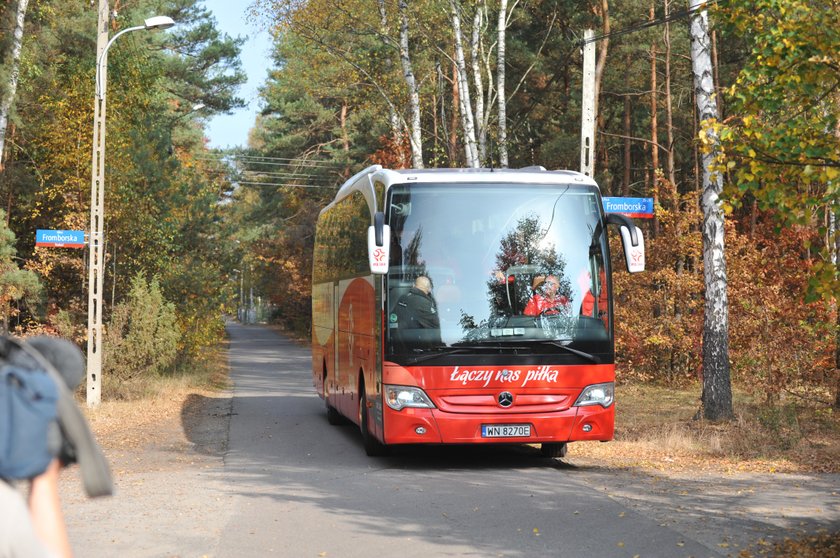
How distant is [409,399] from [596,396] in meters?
2.08

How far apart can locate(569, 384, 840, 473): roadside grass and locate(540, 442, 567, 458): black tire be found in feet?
1.49

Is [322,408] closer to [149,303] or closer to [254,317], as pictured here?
[149,303]

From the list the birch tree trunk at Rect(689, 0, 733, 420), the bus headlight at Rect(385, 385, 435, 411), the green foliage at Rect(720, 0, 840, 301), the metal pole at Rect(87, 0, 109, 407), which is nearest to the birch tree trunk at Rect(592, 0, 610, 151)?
the metal pole at Rect(87, 0, 109, 407)

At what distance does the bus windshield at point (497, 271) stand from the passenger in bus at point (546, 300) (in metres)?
0.01

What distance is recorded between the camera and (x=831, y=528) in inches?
355

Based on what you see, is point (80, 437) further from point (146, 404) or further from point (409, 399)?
point (146, 404)

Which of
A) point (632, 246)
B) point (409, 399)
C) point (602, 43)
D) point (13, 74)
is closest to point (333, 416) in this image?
point (409, 399)

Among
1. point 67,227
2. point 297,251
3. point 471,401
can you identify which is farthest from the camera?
point 297,251

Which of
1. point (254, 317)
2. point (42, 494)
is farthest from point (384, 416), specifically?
point (254, 317)

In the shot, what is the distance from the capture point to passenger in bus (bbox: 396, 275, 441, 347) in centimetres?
1308

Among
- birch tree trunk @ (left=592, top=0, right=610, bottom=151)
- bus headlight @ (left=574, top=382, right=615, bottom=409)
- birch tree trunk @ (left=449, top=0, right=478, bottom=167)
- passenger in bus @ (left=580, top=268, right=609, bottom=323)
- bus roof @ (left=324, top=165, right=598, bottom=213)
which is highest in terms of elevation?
birch tree trunk @ (left=592, top=0, right=610, bottom=151)

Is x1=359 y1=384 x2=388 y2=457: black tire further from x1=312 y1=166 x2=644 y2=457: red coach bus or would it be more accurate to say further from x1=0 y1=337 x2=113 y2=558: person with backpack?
x1=0 y1=337 x2=113 y2=558: person with backpack

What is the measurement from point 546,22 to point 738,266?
19.9 metres

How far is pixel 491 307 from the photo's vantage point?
13.2 metres
